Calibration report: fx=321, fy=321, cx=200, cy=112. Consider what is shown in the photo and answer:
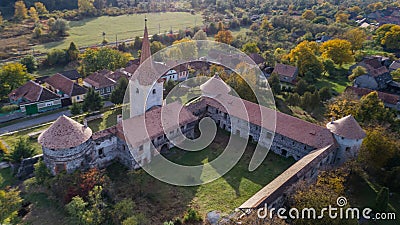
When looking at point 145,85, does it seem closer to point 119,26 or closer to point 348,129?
point 348,129

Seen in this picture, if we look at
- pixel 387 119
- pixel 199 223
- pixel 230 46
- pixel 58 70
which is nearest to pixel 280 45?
pixel 230 46

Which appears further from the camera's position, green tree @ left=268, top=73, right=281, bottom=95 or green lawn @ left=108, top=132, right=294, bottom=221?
green tree @ left=268, top=73, right=281, bottom=95

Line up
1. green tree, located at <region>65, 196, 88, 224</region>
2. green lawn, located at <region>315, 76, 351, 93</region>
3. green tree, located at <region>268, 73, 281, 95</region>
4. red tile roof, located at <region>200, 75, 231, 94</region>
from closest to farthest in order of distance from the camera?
green tree, located at <region>65, 196, 88, 224</region> → red tile roof, located at <region>200, 75, 231, 94</region> → green tree, located at <region>268, 73, 281, 95</region> → green lawn, located at <region>315, 76, 351, 93</region>

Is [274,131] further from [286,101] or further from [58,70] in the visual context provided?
[58,70]

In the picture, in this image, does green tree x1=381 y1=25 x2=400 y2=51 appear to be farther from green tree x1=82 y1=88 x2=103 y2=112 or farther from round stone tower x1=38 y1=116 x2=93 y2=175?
round stone tower x1=38 y1=116 x2=93 y2=175

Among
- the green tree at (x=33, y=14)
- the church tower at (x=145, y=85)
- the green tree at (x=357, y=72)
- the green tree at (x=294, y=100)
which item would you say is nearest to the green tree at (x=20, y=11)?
the green tree at (x=33, y=14)

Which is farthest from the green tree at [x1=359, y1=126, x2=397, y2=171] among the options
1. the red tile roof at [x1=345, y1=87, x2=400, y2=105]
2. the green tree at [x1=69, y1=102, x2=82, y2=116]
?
the green tree at [x1=69, y1=102, x2=82, y2=116]

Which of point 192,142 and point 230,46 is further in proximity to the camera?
point 230,46
